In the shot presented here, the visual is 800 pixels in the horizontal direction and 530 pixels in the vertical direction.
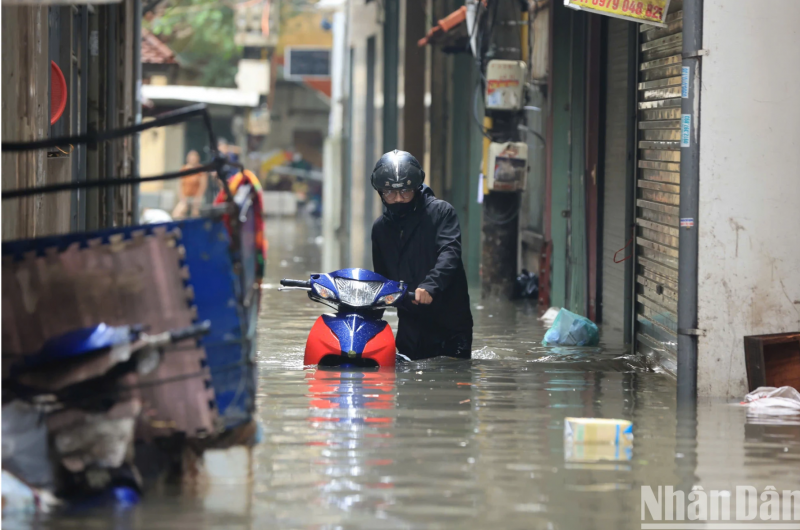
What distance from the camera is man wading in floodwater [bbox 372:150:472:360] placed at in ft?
28.0

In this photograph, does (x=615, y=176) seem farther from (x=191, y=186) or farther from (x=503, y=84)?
(x=191, y=186)

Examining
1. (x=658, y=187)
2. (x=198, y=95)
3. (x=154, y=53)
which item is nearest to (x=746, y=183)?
(x=658, y=187)

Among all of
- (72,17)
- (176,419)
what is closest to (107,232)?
(176,419)

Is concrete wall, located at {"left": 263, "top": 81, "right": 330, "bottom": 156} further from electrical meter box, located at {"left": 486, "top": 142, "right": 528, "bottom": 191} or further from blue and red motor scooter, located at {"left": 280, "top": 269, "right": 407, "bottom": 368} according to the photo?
blue and red motor scooter, located at {"left": 280, "top": 269, "right": 407, "bottom": 368}

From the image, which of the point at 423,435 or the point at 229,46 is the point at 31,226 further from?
the point at 229,46

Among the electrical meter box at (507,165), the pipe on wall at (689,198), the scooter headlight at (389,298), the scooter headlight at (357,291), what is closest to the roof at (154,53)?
the electrical meter box at (507,165)

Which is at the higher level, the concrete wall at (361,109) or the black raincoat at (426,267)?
the concrete wall at (361,109)

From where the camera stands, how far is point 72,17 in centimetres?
1131

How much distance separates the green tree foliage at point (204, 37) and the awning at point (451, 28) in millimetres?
26300

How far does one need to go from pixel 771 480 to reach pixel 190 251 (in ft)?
9.67

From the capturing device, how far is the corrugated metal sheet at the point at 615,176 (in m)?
11.4

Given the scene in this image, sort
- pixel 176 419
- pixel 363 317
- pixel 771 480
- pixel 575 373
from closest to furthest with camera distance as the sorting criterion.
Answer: pixel 176 419
pixel 771 480
pixel 363 317
pixel 575 373

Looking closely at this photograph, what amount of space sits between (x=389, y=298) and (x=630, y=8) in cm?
255

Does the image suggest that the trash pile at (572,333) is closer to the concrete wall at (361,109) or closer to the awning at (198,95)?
the concrete wall at (361,109)
